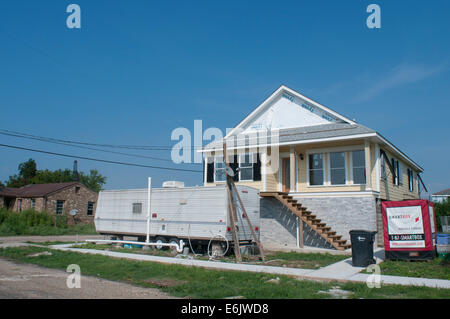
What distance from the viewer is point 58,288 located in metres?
8.46

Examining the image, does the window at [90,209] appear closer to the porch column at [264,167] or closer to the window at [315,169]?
the porch column at [264,167]

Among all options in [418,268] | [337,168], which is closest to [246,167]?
[337,168]

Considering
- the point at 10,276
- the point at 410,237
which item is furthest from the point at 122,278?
the point at 410,237

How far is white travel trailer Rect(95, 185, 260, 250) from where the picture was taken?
14914mm

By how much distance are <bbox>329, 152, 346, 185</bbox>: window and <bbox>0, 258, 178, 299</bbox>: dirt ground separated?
12.3 m

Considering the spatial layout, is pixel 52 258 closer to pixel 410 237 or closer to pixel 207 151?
pixel 207 151

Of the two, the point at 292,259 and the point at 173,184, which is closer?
the point at 292,259

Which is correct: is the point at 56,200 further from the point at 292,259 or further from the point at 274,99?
the point at 292,259

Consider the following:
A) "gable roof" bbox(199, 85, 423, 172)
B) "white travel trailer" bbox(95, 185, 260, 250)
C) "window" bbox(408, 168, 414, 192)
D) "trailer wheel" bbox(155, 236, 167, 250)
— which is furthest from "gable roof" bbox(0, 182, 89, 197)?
"window" bbox(408, 168, 414, 192)

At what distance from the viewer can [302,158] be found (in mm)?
19422

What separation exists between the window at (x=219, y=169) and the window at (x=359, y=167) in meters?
7.19

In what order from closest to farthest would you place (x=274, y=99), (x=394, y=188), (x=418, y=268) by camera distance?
(x=418, y=268)
(x=394, y=188)
(x=274, y=99)

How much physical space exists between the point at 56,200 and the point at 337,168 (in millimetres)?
30166

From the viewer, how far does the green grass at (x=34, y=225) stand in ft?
97.6
